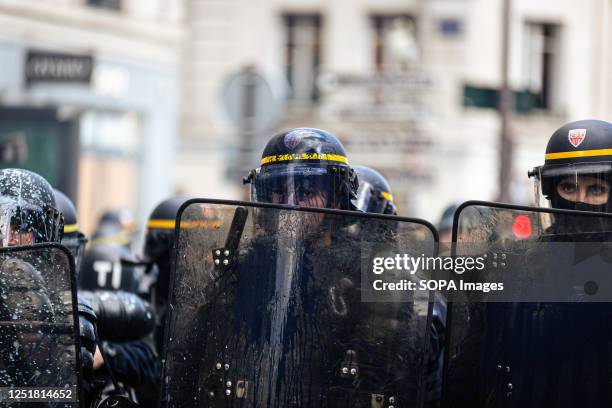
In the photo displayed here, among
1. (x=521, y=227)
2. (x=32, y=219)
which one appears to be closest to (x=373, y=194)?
(x=32, y=219)

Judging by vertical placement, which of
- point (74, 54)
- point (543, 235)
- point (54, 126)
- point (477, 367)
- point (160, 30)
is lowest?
point (477, 367)

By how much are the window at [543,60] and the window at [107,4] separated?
382 inches

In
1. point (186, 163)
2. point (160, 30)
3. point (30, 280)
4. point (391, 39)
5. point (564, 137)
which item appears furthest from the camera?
point (186, 163)

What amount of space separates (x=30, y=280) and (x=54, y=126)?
24.6ft

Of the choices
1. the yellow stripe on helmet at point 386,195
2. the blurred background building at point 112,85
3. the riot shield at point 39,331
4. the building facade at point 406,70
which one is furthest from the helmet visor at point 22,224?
the building facade at point 406,70

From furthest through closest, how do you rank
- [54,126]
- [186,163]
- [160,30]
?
[186,163], [160,30], [54,126]

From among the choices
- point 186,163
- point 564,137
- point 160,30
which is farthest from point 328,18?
point 564,137

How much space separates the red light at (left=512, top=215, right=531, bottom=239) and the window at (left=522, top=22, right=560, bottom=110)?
22069 mm

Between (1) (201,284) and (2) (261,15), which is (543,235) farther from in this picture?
(2) (261,15)

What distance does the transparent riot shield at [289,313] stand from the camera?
3.58 m

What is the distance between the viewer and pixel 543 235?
3598 millimetres

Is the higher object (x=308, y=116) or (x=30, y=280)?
(x=308, y=116)

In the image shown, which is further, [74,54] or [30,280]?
[74,54]

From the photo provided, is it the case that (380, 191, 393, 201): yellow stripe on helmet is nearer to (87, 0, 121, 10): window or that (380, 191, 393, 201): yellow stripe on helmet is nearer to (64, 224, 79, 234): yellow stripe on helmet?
(64, 224, 79, 234): yellow stripe on helmet
